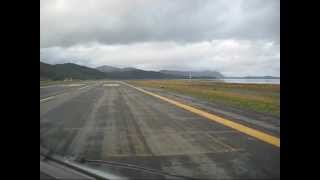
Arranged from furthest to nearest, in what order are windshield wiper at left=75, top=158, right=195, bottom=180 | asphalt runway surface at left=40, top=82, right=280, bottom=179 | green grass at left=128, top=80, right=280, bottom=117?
1. green grass at left=128, top=80, right=280, bottom=117
2. asphalt runway surface at left=40, top=82, right=280, bottom=179
3. windshield wiper at left=75, top=158, right=195, bottom=180

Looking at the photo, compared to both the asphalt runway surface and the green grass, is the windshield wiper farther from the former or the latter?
the green grass

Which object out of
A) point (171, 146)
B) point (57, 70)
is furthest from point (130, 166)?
point (57, 70)

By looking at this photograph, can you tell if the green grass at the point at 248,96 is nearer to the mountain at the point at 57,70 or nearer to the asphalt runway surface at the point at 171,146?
the asphalt runway surface at the point at 171,146

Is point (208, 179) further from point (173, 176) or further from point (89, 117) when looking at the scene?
point (89, 117)

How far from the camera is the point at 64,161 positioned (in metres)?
5.76

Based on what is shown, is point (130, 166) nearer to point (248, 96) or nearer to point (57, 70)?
point (57, 70)

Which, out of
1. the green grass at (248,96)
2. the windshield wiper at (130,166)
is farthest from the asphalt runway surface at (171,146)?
the green grass at (248,96)

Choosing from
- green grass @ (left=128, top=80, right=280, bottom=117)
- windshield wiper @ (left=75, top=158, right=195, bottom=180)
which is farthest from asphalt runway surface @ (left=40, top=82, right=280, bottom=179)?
green grass @ (left=128, top=80, right=280, bottom=117)

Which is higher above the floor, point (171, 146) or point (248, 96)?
point (248, 96)
